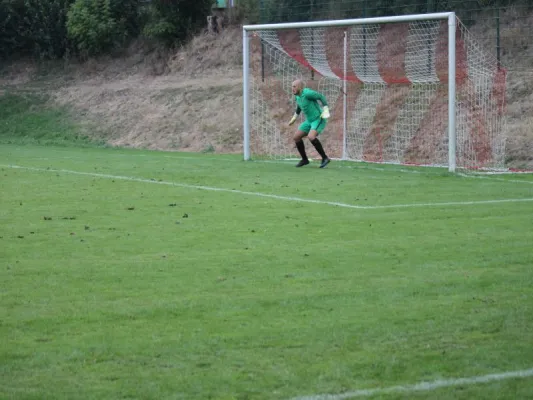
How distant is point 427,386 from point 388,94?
76.3 ft

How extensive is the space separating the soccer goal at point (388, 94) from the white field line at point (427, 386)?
16.5 meters

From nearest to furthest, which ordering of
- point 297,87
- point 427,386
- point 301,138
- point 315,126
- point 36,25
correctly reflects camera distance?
1. point 427,386
2. point 315,126
3. point 297,87
4. point 301,138
5. point 36,25

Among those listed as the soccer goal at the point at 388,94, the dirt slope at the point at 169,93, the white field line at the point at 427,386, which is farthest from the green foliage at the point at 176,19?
the white field line at the point at 427,386

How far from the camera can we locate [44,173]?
67.6ft

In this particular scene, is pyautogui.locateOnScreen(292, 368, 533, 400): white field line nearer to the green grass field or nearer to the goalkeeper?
the green grass field

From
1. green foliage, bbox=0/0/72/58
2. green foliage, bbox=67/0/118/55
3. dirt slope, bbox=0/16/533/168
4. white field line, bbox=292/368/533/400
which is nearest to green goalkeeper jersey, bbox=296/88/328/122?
dirt slope, bbox=0/16/533/168

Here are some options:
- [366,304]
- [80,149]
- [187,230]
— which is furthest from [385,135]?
[366,304]

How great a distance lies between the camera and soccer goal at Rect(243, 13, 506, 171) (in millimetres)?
24078

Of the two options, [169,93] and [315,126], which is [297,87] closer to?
[315,126]

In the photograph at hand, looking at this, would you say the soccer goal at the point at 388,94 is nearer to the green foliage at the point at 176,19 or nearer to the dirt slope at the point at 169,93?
the dirt slope at the point at 169,93

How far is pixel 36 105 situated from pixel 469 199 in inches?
1083

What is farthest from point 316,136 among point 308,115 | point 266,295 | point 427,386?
point 427,386

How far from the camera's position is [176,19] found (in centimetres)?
4100

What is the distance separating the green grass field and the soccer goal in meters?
8.35
